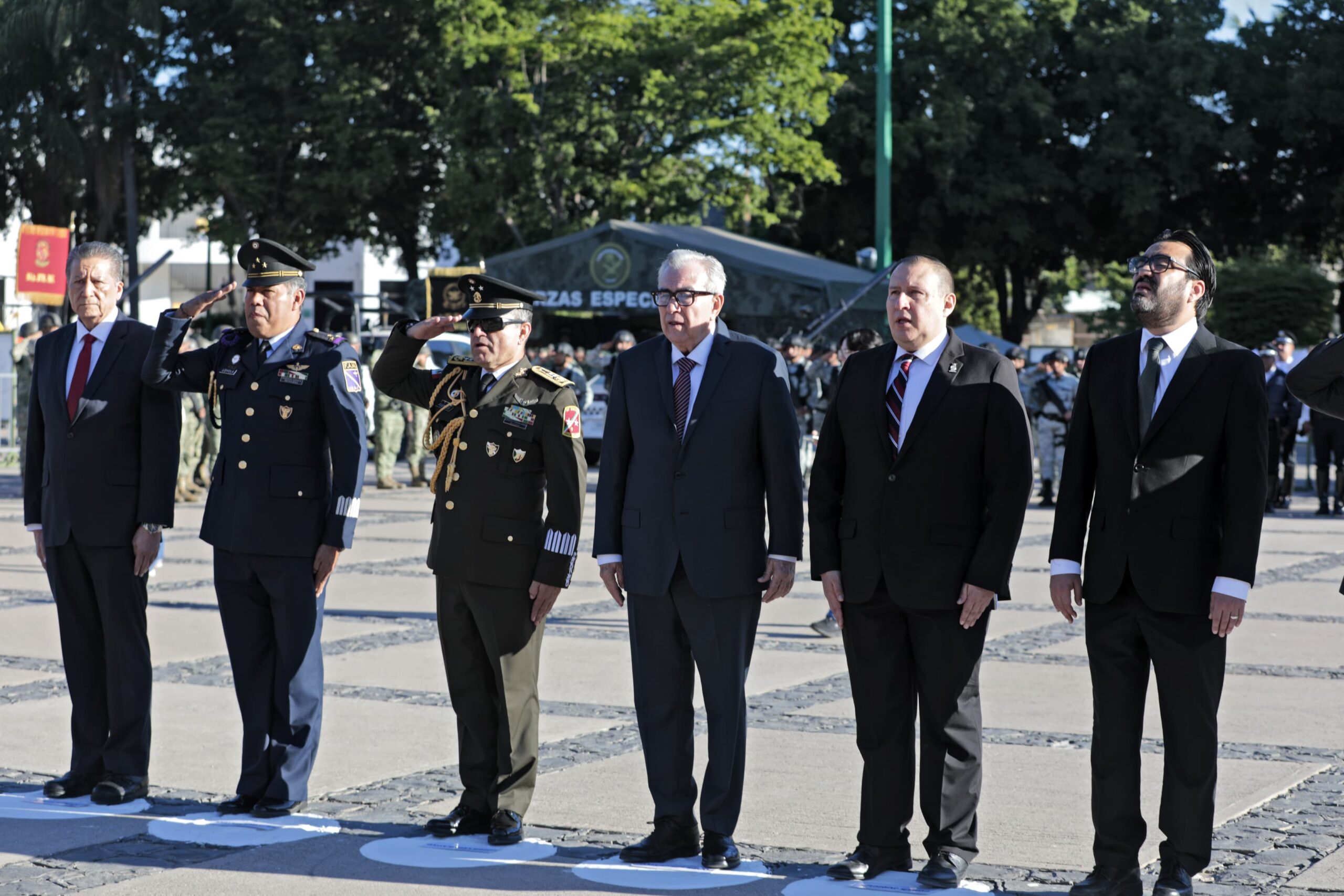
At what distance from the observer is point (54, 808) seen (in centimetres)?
561

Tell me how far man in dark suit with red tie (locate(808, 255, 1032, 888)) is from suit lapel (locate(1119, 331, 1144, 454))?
31 centimetres

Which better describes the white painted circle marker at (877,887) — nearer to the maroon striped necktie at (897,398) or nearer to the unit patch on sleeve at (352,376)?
the maroon striped necktie at (897,398)

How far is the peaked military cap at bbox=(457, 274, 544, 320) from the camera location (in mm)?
5379

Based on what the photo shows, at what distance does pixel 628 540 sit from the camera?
16.9 ft

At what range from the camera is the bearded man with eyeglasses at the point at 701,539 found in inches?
198

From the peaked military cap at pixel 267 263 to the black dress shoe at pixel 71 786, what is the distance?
1.80m

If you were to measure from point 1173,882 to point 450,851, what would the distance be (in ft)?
6.94

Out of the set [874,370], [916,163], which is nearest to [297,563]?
[874,370]

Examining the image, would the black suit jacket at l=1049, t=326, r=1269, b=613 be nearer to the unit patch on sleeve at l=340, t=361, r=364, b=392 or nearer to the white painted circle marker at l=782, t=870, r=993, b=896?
the white painted circle marker at l=782, t=870, r=993, b=896

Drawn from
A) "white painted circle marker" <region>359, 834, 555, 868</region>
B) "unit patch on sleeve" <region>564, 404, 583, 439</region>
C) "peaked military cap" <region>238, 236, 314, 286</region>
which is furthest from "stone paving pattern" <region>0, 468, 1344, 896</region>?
"peaked military cap" <region>238, 236, 314, 286</region>

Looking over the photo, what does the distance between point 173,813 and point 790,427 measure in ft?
7.95

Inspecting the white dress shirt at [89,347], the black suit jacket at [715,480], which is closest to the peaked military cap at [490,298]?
the black suit jacket at [715,480]

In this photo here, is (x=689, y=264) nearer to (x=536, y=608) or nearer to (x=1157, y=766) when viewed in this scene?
(x=536, y=608)

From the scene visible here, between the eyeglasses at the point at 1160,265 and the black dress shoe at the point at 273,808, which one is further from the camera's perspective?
the black dress shoe at the point at 273,808
